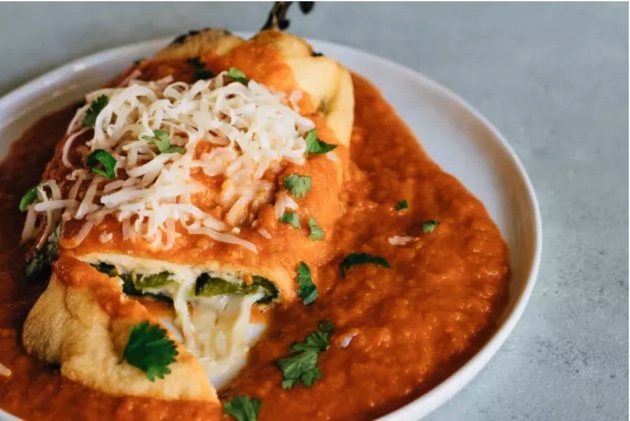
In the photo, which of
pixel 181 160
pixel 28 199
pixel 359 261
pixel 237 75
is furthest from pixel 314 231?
pixel 28 199

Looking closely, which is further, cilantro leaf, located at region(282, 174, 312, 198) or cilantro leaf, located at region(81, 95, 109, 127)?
cilantro leaf, located at region(81, 95, 109, 127)

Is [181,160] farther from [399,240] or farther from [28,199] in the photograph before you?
[399,240]

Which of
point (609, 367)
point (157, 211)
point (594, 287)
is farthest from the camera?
point (594, 287)

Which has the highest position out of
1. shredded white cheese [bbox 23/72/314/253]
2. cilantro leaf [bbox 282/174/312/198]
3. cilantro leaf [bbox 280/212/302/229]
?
shredded white cheese [bbox 23/72/314/253]

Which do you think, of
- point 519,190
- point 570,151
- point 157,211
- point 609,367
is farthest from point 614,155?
point 157,211

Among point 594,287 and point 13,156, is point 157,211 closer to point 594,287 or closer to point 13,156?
point 13,156

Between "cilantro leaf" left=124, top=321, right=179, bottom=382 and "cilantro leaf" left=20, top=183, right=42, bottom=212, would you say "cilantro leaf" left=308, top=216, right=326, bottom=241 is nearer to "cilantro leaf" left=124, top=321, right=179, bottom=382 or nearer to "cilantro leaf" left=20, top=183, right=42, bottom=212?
"cilantro leaf" left=124, top=321, right=179, bottom=382

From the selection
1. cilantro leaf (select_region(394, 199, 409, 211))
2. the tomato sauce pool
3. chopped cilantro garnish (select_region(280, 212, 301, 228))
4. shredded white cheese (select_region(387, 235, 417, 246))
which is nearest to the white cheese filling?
the tomato sauce pool
